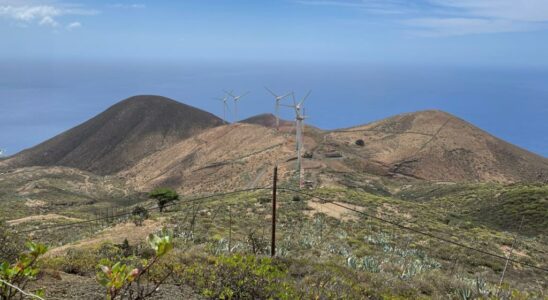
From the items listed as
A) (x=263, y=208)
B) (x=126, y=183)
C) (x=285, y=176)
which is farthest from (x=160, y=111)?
(x=263, y=208)

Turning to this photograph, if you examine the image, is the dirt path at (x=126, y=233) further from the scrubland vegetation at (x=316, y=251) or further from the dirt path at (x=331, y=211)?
the dirt path at (x=331, y=211)

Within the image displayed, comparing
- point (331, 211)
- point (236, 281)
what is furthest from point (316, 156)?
point (236, 281)

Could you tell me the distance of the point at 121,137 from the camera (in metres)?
113

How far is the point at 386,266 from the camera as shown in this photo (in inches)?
651

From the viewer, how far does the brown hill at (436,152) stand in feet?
234

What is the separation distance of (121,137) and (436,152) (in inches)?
3008

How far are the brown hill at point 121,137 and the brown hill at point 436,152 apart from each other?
44219mm

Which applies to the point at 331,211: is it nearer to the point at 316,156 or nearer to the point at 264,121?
the point at 316,156

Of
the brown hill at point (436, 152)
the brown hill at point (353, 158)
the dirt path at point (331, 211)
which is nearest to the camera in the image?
the dirt path at point (331, 211)

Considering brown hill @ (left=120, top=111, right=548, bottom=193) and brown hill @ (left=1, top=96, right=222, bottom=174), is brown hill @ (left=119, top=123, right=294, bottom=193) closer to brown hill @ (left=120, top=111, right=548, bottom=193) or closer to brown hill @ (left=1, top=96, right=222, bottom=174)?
brown hill @ (left=120, top=111, right=548, bottom=193)

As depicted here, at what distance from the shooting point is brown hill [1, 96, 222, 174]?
345 ft

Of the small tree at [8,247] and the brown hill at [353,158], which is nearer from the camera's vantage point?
the small tree at [8,247]

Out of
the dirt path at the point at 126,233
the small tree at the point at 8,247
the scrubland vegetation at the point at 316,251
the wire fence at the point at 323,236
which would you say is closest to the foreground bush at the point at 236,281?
the scrubland vegetation at the point at 316,251

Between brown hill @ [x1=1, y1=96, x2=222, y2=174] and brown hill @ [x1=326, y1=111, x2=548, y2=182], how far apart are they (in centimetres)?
4422
